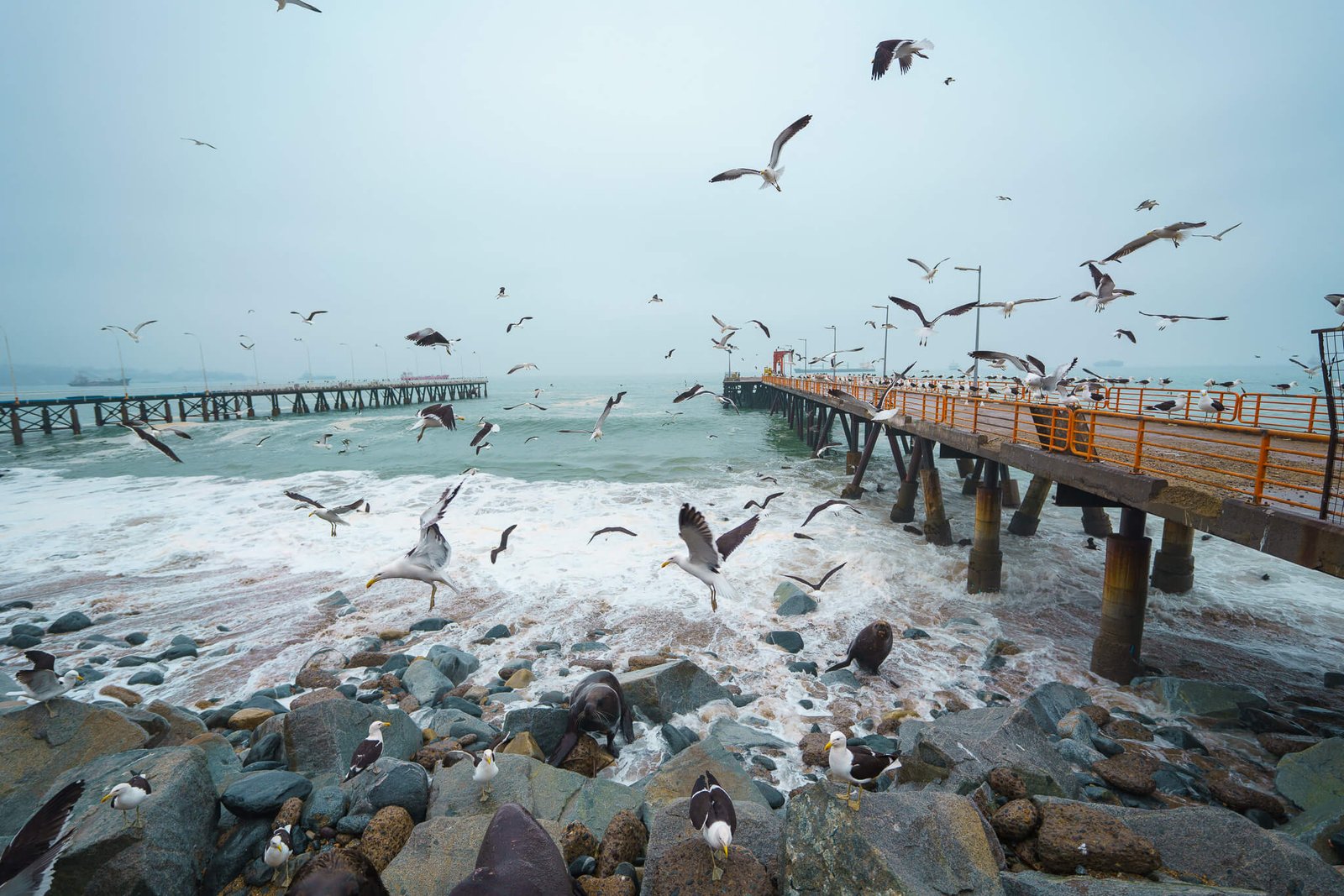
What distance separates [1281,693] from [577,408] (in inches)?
2659

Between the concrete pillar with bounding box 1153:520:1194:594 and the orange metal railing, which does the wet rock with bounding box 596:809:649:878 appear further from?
the concrete pillar with bounding box 1153:520:1194:594

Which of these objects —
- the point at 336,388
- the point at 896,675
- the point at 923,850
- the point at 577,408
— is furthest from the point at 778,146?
the point at 336,388

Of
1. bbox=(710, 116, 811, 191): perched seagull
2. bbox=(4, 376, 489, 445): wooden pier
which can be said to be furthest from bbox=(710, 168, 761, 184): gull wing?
bbox=(4, 376, 489, 445): wooden pier

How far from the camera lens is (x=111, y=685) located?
25.0 feet

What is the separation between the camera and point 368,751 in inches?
189

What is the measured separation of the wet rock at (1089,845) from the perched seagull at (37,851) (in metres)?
6.23

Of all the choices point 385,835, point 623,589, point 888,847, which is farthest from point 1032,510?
point 385,835

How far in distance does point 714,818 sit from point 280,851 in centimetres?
302

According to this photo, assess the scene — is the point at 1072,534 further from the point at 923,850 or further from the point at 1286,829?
the point at 923,850

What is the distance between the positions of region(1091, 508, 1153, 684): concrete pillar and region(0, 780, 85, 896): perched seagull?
11039 millimetres

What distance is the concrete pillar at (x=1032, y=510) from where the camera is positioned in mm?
15055

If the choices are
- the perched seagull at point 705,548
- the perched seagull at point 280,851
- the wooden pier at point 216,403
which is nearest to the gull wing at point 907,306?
the perched seagull at point 705,548

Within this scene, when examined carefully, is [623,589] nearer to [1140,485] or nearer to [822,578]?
[822,578]

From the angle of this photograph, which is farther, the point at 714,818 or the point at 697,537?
the point at 697,537
